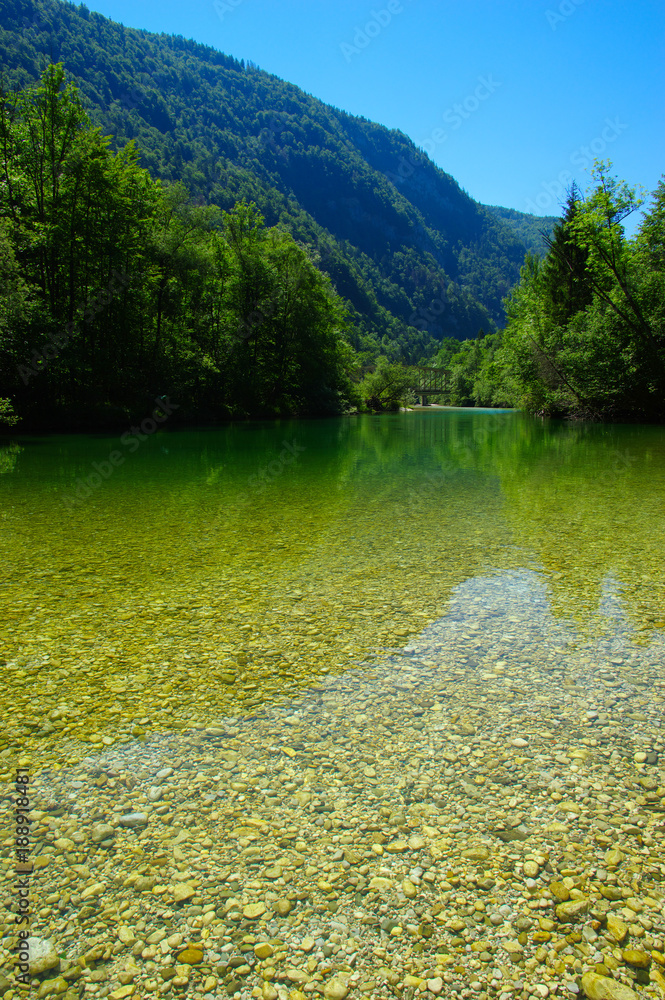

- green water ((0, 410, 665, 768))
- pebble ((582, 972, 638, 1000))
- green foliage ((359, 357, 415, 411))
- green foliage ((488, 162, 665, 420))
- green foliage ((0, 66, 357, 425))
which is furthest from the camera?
green foliage ((359, 357, 415, 411))

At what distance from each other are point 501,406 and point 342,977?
103 m

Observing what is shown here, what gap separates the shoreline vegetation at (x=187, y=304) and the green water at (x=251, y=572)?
15.2m

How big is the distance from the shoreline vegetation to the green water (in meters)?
15.2

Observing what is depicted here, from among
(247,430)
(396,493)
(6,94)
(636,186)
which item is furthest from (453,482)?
(6,94)

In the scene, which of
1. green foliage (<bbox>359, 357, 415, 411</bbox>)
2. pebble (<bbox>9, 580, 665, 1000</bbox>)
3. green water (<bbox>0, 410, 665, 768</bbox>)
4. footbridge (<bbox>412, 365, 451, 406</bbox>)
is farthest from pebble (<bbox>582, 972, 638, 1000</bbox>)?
footbridge (<bbox>412, 365, 451, 406</bbox>)

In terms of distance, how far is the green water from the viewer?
4742 millimetres

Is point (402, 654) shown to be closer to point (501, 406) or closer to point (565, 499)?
point (565, 499)

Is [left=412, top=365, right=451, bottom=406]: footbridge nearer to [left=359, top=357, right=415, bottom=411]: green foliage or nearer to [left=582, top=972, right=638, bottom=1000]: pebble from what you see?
[left=359, top=357, right=415, bottom=411]: green foliage

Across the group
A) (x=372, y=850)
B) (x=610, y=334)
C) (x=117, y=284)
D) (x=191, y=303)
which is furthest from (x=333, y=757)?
(x=191, y=303)

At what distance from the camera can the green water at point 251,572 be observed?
4742 mm

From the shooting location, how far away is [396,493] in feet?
45.6

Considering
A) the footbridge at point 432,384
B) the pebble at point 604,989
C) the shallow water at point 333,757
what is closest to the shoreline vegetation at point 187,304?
the shallow water at point 333,757

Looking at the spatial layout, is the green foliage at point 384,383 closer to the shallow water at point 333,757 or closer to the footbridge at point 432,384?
the footbridge at point 432,384

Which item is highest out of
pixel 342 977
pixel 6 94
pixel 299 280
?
pixel 6 94
